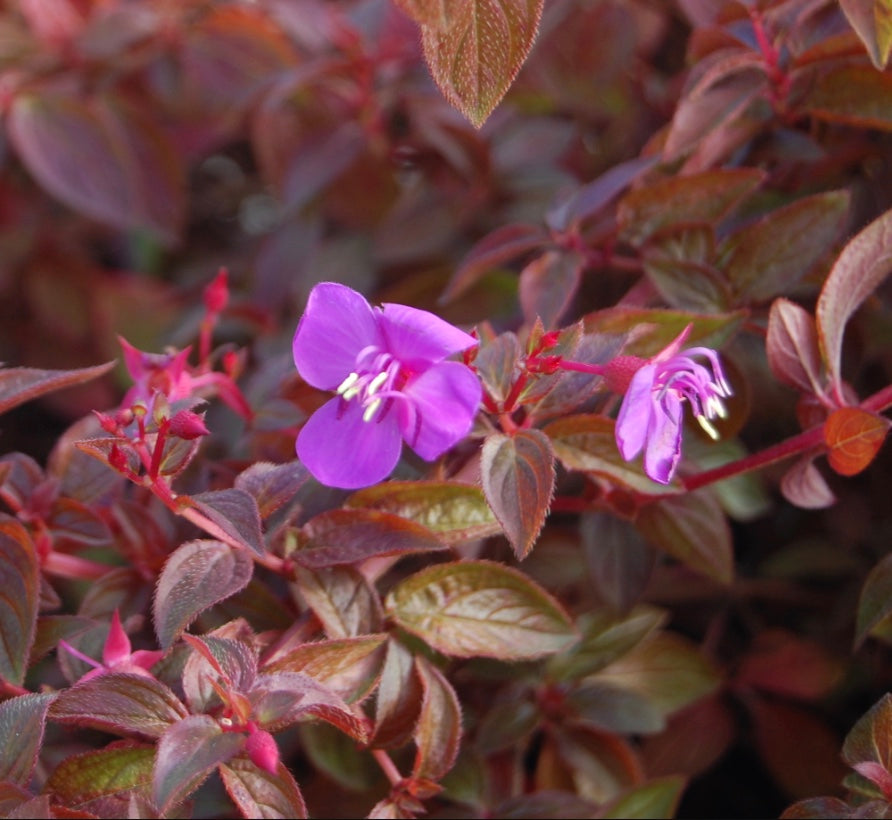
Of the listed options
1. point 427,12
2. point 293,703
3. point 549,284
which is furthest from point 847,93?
point 293,703

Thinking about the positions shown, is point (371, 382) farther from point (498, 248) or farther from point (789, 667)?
point (789, 667)

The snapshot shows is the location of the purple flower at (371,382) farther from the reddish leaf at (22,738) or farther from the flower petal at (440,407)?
the reddish leaf at (22,738)

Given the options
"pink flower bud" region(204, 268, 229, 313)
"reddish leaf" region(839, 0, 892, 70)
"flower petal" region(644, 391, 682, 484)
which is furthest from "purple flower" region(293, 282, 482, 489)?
"reddish leaf" region(839, 0, 892, 70)

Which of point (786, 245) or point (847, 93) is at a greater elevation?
point (847, 93)

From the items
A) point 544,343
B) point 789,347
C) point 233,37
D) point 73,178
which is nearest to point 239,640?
point 544,343

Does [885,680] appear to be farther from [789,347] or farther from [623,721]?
[789,347]

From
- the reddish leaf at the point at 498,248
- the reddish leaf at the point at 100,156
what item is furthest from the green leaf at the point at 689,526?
the reddish leaf at the point at 100,156
